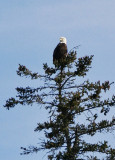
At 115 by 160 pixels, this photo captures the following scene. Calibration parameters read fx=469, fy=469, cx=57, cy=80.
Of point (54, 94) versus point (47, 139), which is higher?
point (54, 94)

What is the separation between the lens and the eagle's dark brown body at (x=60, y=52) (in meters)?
25.9

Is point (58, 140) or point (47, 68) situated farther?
point (47, 68)

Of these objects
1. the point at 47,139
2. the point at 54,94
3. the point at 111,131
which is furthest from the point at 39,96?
the point at 111,131

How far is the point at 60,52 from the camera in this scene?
26.2m

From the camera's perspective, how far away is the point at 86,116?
2131 centimetres

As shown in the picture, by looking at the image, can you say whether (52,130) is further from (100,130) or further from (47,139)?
(100,130)

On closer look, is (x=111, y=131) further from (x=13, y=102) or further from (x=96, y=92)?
(x=13, y=102)

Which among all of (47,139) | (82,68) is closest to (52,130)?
(47,139)

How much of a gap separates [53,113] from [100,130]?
7.82ft

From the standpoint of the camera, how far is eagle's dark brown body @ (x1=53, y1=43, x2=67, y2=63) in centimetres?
2594

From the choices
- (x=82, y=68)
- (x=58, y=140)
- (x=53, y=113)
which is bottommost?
(x=58, y=140)

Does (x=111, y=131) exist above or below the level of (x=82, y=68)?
below

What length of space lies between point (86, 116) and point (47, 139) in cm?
207

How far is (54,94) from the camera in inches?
850
